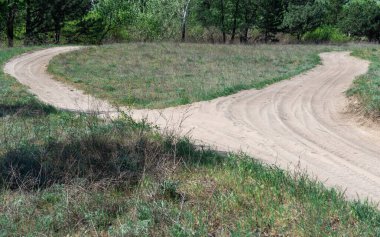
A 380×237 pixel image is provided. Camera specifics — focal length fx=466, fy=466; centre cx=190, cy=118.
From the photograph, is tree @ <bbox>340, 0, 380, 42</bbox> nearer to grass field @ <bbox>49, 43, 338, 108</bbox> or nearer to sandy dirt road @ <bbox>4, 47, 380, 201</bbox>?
grass field @ <bbox>49, 43, 338, 108</bbox>

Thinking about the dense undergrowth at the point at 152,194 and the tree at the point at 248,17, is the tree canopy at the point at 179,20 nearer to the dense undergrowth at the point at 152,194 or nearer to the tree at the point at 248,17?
the tree at the point at 248,17

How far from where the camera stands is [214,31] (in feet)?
189

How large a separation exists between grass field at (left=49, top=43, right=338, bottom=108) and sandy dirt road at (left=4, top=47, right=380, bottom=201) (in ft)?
3.01

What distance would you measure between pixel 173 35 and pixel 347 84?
132ft

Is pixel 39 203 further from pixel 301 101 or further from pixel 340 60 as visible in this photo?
pixel 340 60

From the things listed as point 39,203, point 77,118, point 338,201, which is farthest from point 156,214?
point 77,118

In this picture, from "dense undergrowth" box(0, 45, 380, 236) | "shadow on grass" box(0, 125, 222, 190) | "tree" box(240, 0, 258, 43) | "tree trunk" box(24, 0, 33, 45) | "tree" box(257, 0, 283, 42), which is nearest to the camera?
"dense undergrowth" box(0, 45, 380, 236)

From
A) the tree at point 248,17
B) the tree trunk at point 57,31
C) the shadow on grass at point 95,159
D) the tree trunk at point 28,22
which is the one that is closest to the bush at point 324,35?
the tree at point 248,17

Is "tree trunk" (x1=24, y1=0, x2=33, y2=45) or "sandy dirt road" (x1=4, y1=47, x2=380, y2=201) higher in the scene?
"tree trunk" (x1=24, y1=0, x2=33, y2=45)

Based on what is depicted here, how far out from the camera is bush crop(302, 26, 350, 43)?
51.9 m

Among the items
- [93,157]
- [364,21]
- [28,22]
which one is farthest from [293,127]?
[28,22]

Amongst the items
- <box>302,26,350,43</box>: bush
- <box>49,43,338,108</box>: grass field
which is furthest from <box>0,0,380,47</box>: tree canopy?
<box>49,43,338,108</box>: grass field

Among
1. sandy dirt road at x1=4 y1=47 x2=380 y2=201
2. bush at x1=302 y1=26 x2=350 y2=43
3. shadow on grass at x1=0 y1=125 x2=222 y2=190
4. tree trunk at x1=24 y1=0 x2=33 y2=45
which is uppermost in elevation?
tree trunk at x1=24 y1=0 x2=33 y2=45

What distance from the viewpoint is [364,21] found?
48906mm
